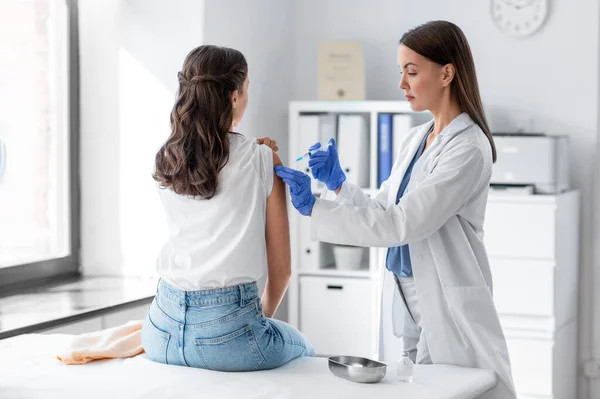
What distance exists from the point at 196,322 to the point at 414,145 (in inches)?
32.6

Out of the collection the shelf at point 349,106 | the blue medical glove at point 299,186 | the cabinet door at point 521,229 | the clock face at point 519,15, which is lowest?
the cabinet door at point 521,229

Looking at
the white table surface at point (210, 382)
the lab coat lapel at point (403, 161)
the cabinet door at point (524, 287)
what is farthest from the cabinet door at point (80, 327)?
the cabinet door at point (524, 287)

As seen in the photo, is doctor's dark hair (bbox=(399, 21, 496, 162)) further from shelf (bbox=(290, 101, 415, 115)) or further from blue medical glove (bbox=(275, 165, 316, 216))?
shelf (bbox=(290, 101, 415, 115))

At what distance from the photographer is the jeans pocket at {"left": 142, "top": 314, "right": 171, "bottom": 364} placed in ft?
7.06

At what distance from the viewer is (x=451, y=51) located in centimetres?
228

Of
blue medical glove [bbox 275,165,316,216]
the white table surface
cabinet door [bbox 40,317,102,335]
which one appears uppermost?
blue medical glove [bbox 275,165,316,216]

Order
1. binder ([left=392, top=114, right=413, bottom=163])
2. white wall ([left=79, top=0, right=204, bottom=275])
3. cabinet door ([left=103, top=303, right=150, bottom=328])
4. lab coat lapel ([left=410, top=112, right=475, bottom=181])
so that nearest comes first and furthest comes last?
1. lab coat lapel ([left=410, top=112, right=475, bottom=181])
2. cabinet door ([left=103, top=303, right=150, bottom=328])
3. white wall ([left=79, top=0, right=204, bottom=275])
4. binder ([left=392, top=114, right=413, bottom=163])

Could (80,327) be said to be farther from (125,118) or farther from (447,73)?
(447,73)

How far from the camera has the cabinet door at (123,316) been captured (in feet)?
10.0

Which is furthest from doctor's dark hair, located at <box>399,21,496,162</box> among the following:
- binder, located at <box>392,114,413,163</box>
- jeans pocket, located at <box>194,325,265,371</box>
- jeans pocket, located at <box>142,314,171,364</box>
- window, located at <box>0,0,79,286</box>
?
window, located at <box>0,0,79,286</box>

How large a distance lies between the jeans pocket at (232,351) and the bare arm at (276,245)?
200 mm

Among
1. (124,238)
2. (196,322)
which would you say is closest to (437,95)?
(196,322)

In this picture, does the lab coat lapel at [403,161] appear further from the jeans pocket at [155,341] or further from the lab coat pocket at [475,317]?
the jeans pocket at [155,341]

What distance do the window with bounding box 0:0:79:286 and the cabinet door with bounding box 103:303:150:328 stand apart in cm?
47
